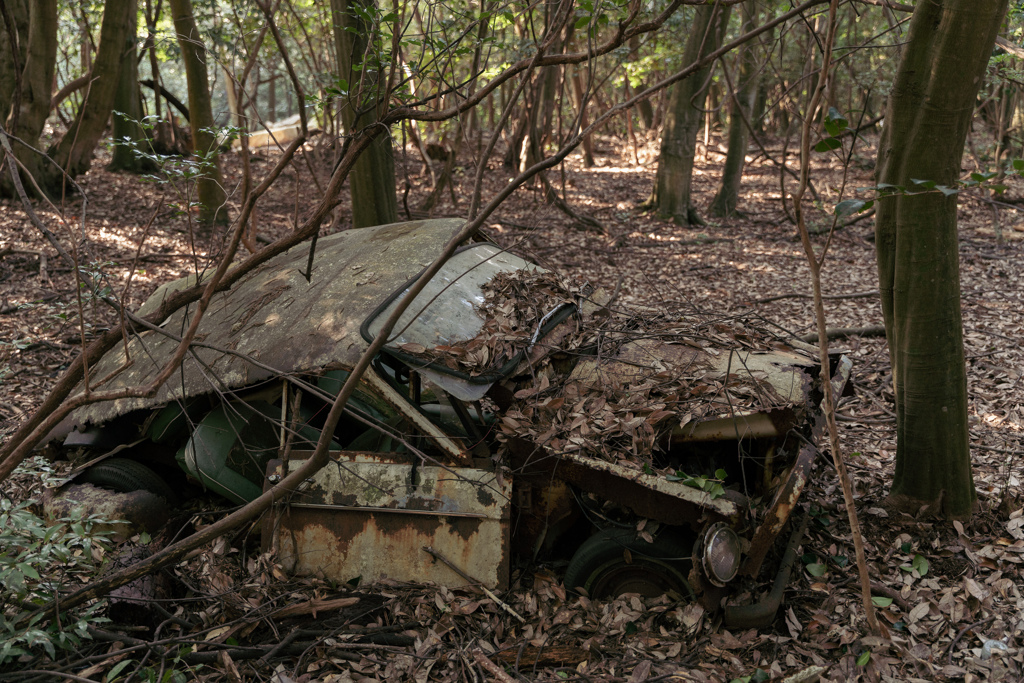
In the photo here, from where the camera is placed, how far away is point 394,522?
3307mm

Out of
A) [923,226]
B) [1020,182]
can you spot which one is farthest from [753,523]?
[1020,182]

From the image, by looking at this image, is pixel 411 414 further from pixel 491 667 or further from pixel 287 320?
pixel 491 667

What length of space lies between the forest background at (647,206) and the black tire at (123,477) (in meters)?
0.58

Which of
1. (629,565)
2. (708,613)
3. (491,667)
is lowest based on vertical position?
(491,667)

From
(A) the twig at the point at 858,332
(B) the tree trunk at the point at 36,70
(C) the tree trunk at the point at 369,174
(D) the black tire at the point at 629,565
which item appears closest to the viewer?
(D) the black tire at the point at 629,565

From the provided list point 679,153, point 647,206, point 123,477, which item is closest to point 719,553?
point 123,477

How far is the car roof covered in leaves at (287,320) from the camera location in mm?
3445

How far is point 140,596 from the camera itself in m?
3.11

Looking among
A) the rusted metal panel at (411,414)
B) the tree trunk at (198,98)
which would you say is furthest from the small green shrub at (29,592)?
the tree trunk at (198,98)

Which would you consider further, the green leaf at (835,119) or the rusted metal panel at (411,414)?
the rusted metal panel at (411,414)

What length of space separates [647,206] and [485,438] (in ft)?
29.9

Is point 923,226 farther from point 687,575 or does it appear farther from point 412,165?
point 412,165

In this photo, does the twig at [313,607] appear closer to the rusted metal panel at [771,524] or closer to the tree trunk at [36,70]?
the rusted metal panel at [771,524]

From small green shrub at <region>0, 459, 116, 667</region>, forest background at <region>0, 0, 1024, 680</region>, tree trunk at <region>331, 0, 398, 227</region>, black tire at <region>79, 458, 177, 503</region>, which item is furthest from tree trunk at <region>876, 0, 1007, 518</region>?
tree trunk at <region>331, 0, 398, 227</region>
